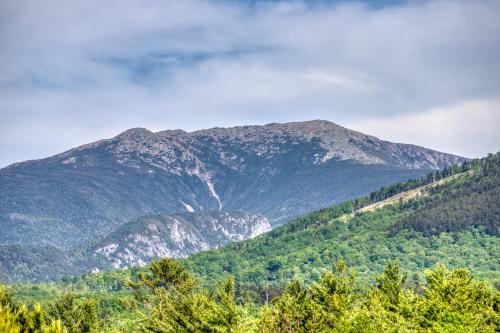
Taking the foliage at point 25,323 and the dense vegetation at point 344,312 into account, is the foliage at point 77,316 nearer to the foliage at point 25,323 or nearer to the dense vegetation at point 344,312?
the dense vegetation at point 344,312

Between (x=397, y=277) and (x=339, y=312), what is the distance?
977 inches

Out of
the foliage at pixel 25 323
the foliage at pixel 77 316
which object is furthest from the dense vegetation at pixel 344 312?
the foliage at pixel 77 316

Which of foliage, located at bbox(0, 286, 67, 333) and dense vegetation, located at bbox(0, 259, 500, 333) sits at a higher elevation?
foliage, located at bbox(0, 286, 67, 333)

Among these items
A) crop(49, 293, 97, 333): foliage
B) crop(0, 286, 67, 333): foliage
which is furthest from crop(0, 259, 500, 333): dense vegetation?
crop(49, 293, 97, 333): foliage

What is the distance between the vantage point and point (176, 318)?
104938mm

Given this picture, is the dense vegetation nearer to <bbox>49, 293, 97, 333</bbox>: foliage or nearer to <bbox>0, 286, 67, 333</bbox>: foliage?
<bbox>0, 286, 67, 333</bbox>: foliage

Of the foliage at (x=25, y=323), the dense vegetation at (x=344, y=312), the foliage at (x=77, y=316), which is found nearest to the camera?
the foliage at (x=25, y=323)

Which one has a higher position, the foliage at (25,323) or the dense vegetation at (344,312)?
the foliage at (25,323)

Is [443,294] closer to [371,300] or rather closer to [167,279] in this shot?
[371,300]

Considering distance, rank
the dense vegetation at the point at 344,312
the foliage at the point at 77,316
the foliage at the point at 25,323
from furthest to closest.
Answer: the foliage at the point at 77,316 → the dense vegetation at the point at 344,312 → the foliage at the point at 25,323

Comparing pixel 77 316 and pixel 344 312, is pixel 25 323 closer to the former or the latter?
pixel 344 312

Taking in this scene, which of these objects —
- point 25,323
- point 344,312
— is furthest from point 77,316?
point 25,323

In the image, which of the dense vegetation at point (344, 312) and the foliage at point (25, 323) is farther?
the dense vegetation at point (344, 312)

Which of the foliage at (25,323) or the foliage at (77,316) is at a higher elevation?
the foliage at (25,323)
